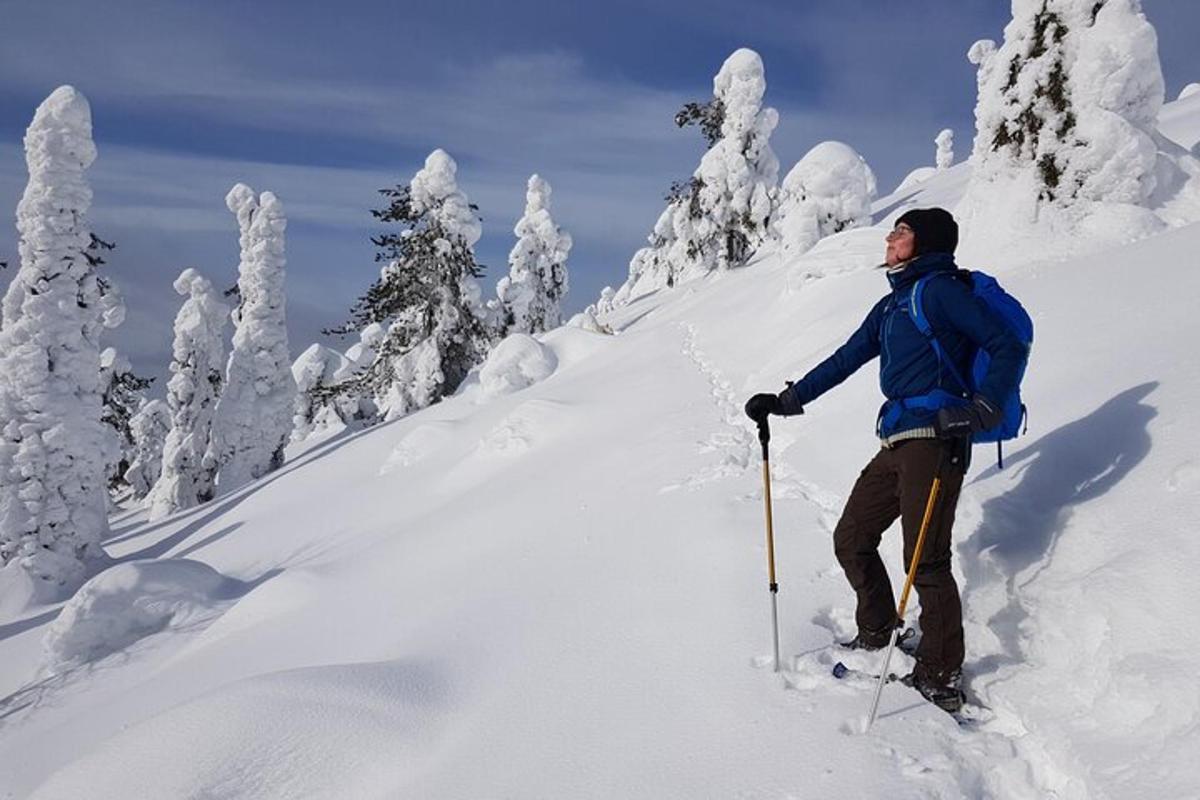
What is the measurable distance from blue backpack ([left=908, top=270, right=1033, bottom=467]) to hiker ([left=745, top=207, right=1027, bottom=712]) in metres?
0.02

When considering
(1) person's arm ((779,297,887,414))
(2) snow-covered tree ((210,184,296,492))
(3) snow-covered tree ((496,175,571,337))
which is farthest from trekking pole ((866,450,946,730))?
(3) snow-covered tree ((496,175,571,337))

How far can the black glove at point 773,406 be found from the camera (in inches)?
158

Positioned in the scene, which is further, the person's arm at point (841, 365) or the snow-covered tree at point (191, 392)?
the snow-covered tree at point (191, 392)

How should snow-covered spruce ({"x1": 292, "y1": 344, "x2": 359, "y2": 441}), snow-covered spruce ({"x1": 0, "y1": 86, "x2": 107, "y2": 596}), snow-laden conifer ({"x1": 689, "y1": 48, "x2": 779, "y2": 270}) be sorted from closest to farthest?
snow-covered spruce ({"x1": 0, "y1": 86, "x2": 107, "y2": 596}) < snow-laden conifer ({"x1": 689, "y1": 48, "x2": 779, "y2": 270}) < snow-covered spruce ({"x1": 292, "y1": 344, "x2": 359, "y2": 441})

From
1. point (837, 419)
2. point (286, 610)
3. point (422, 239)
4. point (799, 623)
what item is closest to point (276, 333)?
point (422, 239)

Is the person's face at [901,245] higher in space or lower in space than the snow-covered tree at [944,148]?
lower

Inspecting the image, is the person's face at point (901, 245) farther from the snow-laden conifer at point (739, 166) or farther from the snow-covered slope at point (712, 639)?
the snow-laden conifer at point (739, 166)

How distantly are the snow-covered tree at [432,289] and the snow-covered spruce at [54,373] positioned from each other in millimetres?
8233

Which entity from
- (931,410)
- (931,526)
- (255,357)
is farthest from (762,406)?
(255,357)

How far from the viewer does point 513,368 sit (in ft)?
70.3

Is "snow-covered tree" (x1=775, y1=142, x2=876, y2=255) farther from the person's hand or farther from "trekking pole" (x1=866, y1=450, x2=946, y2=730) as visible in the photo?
"trekking pole" (x1=866, y1=450, x2=946, y2=730)

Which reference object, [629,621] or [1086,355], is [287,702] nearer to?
[629,621]

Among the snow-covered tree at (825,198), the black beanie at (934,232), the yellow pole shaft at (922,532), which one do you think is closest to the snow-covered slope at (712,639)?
the yellow pole shaft at (922,532)

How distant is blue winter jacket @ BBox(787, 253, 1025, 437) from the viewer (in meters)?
3.10
